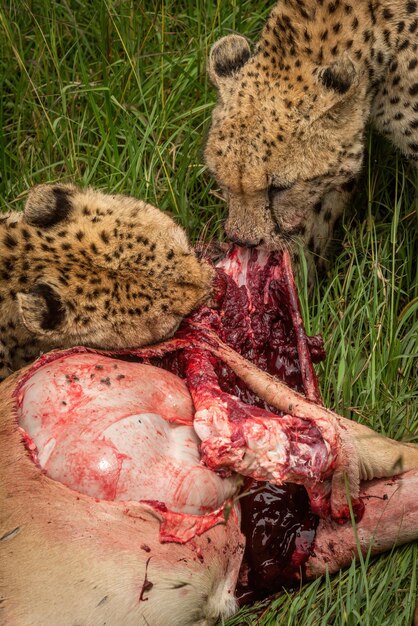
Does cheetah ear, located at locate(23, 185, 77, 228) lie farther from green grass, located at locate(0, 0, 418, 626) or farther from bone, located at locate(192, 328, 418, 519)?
green grass, located at locate(0, 0, 418, 626)

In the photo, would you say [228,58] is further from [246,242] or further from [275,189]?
[246,242]

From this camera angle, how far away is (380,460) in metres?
3.15

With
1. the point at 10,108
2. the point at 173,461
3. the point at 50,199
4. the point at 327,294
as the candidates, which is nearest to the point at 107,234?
the point at 50,199

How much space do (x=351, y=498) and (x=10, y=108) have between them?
9.61 feet

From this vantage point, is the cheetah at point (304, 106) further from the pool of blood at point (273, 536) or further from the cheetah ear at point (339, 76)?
the pool of blood at point (273, 536)

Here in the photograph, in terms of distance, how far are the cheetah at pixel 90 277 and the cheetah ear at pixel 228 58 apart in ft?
3.23

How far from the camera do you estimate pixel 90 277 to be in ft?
10.8

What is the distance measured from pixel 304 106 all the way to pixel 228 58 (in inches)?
17.8

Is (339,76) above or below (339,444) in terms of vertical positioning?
above

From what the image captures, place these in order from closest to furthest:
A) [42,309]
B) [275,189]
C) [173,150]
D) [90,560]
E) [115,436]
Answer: [90,560], [115,436], [42,309], [275,189], [173,150]

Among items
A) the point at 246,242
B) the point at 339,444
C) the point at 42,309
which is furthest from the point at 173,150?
the point at 339,444

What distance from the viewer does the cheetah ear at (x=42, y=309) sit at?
3.22 m

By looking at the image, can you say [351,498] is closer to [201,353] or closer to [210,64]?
[201,353]

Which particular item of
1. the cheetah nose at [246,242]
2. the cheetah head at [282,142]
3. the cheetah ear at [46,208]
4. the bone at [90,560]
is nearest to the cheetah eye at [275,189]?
the cheetah head at [282,142]
